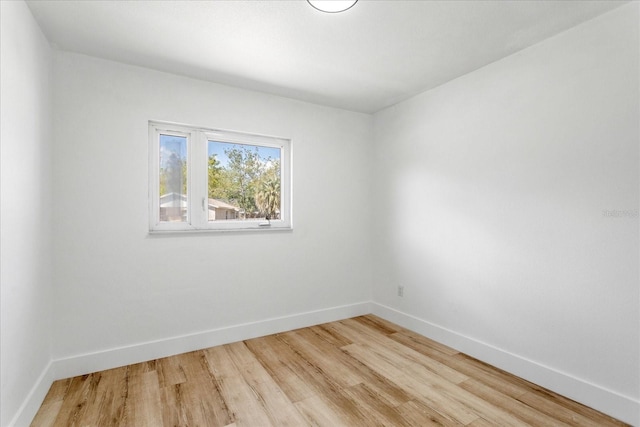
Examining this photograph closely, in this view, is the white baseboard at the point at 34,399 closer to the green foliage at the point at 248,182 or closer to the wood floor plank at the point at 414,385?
the green foliage at the point at 248,182

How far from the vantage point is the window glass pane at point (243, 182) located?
306 cm

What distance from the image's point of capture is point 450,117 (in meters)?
2.95

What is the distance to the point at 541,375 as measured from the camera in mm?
2264

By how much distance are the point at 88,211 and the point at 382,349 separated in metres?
2.71

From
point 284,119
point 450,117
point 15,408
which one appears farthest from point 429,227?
point 15,408

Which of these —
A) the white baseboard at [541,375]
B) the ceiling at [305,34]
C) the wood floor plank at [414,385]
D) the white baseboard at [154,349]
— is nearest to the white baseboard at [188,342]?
the white baseboard at [154,349]

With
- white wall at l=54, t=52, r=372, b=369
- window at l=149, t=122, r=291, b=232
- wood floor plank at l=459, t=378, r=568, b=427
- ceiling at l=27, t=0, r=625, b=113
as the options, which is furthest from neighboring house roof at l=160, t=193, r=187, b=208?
wood floor plank at l=459, t=378, r=568, b=427

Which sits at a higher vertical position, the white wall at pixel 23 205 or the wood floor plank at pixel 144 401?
the white wall at pixel 23 205

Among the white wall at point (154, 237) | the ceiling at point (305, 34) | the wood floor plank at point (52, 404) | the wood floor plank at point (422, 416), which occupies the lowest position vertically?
the wood floor plank at point (422, 416)

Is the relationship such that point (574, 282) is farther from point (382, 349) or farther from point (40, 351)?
point (40, 351)

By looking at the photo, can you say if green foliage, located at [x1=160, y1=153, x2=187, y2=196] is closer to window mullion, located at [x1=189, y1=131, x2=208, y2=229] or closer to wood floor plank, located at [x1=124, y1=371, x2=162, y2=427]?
window mullion, located at [x1=189, y1=131, x2=208, y2=229]

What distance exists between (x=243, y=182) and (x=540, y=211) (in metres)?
2.58

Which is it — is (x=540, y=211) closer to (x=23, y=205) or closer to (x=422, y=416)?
(x=422, y=416)

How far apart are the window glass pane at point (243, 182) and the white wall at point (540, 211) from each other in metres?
1.53
